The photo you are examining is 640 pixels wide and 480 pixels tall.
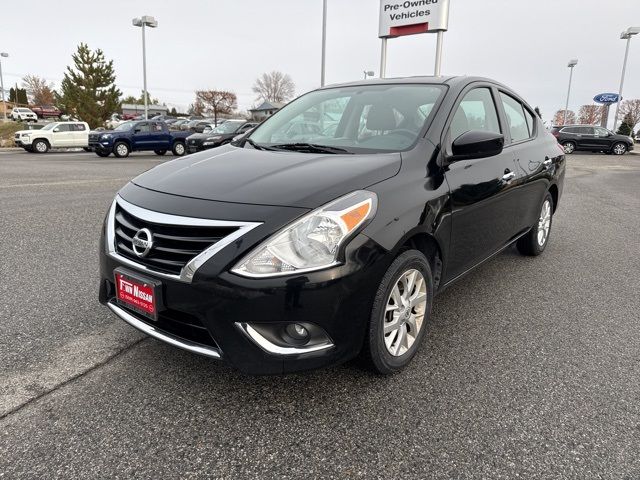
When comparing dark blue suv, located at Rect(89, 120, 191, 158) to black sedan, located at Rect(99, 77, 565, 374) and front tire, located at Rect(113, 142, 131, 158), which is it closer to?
front tire, located at Rect(113, 142, 131, 158)

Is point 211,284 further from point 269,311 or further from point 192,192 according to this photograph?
point 192,192

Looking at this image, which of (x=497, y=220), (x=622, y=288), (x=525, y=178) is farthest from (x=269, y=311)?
(x=622, y=288)

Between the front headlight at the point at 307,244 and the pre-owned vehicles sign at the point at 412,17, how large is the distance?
20813 mm

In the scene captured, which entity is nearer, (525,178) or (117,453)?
(117,453)

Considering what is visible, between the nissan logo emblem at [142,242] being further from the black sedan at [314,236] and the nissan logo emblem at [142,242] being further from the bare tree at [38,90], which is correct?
the bare tree at [38,90]

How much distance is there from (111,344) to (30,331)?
58 centimetres

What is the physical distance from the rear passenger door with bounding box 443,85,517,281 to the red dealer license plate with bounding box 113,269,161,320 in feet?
5.49

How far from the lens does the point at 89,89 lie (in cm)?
3628

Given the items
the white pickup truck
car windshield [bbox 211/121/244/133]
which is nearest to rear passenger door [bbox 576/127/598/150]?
car windshield [bbox 211/121/244/133]

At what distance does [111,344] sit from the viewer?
2.90 metres

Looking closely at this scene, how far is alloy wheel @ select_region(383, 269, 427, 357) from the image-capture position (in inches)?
96.5

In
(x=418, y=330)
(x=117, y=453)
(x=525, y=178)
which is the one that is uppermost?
(x=525, y=178)

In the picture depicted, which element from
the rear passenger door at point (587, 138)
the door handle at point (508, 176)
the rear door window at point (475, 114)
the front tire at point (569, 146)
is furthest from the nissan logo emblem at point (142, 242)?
the rear passenger door at point (587, 138)

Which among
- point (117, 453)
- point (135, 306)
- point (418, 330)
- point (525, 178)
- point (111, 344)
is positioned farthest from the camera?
point (525, 178)
